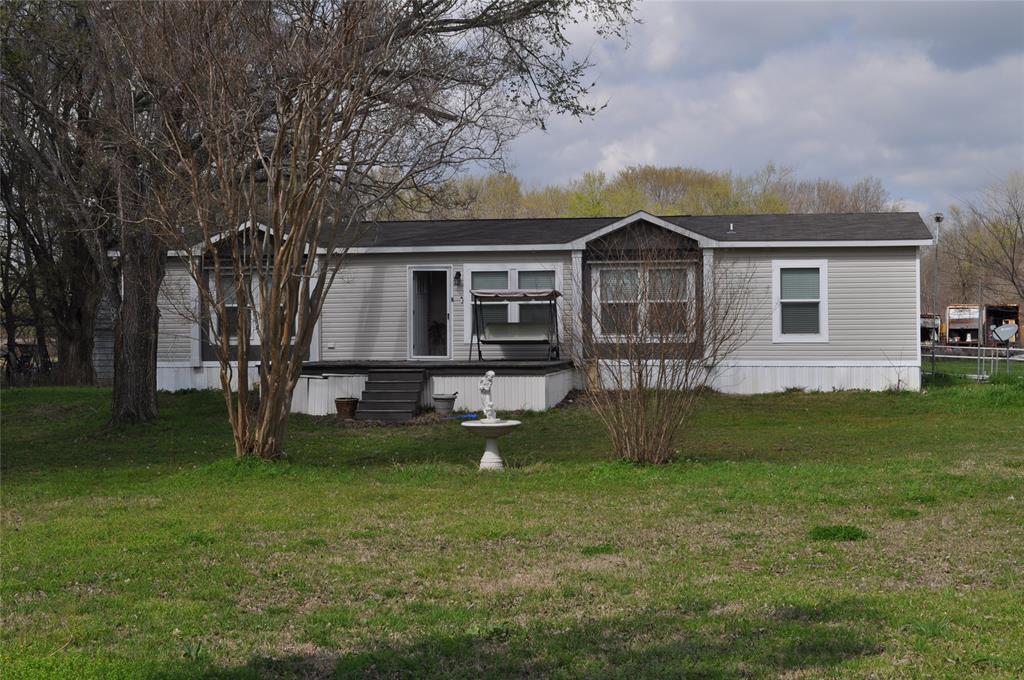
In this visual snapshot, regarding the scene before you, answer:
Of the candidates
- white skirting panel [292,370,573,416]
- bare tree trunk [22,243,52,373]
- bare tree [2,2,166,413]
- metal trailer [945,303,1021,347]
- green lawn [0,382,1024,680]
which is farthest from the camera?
metal trailer [945,303,1021,347]

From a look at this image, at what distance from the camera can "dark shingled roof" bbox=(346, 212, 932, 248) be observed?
19.0 m

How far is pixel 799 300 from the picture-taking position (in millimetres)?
19141

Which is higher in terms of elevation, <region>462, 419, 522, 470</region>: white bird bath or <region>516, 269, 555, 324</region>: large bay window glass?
<region>516, 269, 555, 324</region>: large bay window glass

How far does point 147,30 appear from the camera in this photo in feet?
35.7

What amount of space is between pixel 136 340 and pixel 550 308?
738 cm

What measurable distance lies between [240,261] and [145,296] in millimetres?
6248

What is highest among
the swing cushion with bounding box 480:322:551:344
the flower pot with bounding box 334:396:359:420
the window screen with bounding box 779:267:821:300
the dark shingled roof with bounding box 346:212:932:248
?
the dark shingled roof with bounding box 346:212:932:248

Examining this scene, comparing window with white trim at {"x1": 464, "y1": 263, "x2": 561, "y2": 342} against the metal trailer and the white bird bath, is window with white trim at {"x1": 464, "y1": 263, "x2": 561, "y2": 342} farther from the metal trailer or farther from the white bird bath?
the metal trailer

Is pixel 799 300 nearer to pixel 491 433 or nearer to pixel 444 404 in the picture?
pixel 444 404

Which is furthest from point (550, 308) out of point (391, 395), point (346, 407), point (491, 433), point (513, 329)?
point (491, 433)

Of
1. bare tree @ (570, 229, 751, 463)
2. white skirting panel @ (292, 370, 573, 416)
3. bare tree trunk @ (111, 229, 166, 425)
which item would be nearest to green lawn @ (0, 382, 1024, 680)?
bare tree @ (570, 229, 751, 463)

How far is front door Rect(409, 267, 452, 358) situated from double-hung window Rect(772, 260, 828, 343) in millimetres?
5983

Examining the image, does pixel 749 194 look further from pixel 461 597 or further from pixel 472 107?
pixel 461 597

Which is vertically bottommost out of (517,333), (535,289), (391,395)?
(391,395)
